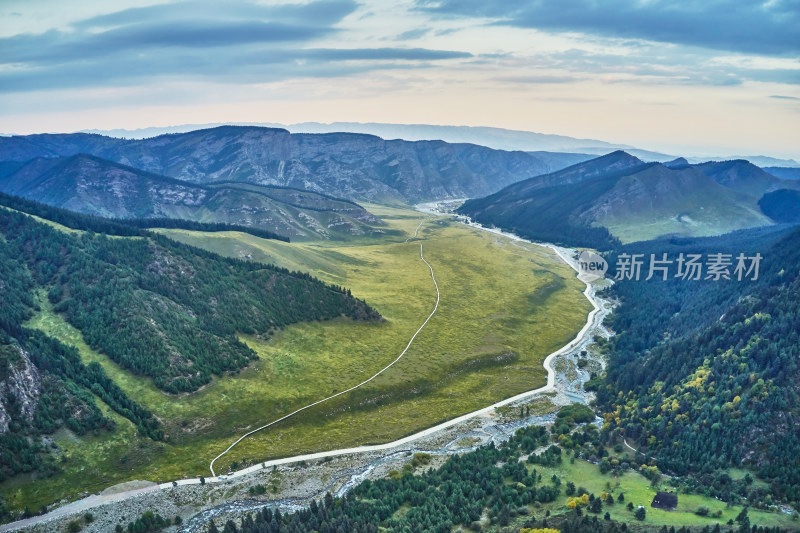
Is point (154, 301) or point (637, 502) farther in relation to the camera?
point (154, 301)

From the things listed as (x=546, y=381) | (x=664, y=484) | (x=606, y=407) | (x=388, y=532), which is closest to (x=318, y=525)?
(x=388, y=532)

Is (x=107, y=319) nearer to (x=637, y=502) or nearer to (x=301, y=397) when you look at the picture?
(x=301, y=397)

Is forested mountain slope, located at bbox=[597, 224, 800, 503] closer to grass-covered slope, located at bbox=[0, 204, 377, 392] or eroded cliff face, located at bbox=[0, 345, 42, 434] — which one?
grass-covered slope, located at bbox=[0, 204, 377, 392]

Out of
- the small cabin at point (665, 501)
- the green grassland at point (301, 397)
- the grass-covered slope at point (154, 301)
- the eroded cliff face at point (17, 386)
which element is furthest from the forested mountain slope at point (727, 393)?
the eroded cliff face at point (17, 386)

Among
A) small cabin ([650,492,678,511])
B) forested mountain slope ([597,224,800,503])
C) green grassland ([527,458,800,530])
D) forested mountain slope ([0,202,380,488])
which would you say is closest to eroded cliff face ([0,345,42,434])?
forested mountain slope ([0,202,380,488])

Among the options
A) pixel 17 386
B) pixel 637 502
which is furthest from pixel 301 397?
pixel 637 502

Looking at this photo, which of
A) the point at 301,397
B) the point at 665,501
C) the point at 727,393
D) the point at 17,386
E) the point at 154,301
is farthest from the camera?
the point at 154,301
